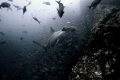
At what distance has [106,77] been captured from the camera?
10.0 feet

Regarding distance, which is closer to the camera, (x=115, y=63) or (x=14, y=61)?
(x=115, y=63)

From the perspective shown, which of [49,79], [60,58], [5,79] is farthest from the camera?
[60,58]

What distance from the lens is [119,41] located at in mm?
3830

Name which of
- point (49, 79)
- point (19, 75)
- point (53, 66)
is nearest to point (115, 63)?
point (49, 79)

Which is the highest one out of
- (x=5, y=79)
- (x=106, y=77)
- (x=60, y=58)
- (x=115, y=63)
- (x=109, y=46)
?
(x=109, y=46)

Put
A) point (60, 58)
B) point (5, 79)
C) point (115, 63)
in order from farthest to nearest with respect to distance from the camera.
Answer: point (60, 58), point (5, 79), point (115, 63)

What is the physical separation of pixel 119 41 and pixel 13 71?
15.8 ft

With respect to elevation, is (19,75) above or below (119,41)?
below

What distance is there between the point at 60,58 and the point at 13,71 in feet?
7.45

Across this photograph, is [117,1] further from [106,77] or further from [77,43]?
[106,77]

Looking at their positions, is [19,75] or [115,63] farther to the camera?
[19,75]

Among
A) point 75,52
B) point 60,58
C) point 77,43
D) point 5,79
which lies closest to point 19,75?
point 5,79

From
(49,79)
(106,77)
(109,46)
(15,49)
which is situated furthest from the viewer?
(15,49)

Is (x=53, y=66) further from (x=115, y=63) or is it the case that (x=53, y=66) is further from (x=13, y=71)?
(x=115, y=63)
